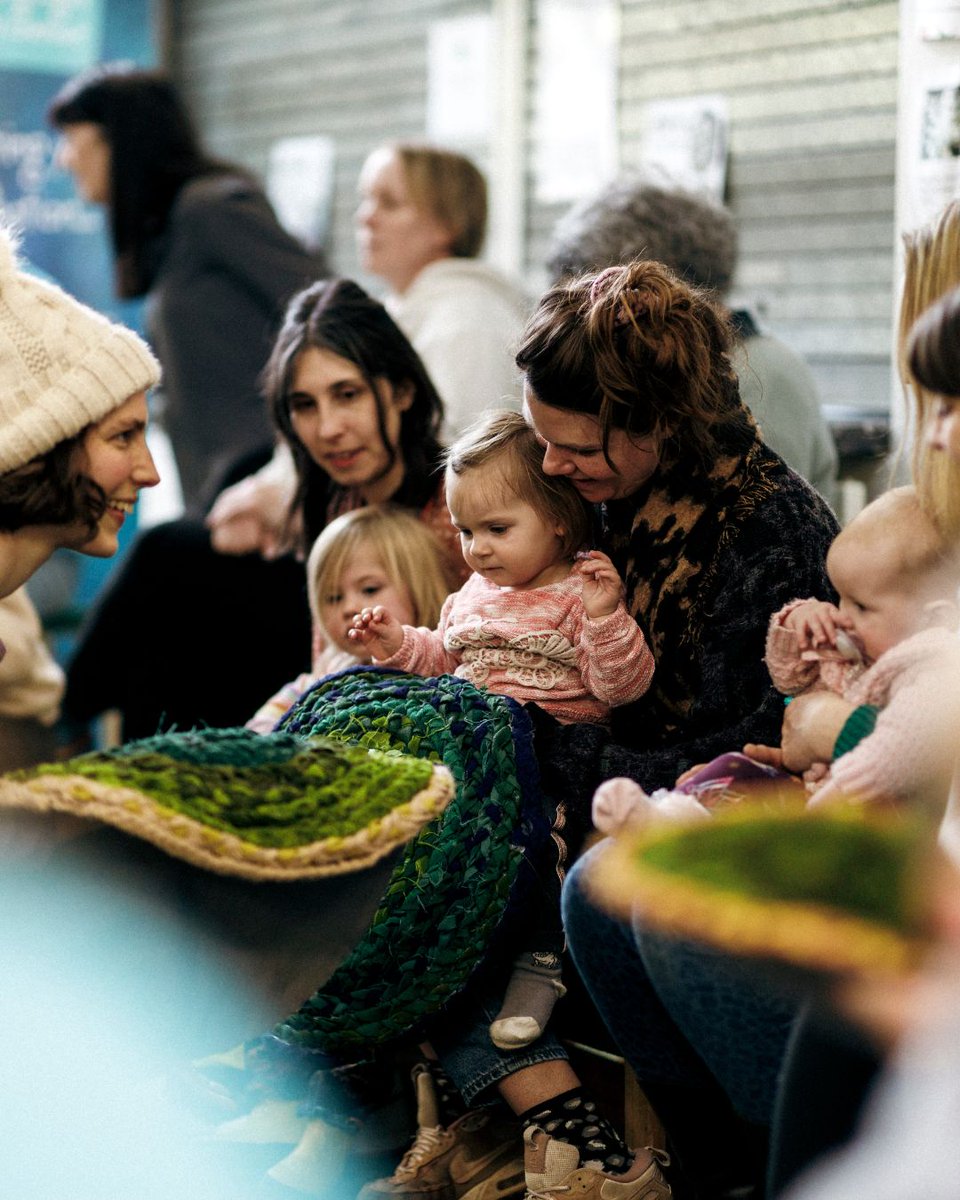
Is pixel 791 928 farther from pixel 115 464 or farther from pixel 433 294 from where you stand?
pixel 433 294

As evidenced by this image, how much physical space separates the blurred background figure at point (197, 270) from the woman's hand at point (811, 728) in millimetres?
2254

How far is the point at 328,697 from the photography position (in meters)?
2.00

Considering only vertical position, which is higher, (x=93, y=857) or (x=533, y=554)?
(x=533, y=554)

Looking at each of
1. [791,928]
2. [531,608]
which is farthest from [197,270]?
[791,928]

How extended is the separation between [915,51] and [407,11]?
2657 millimetres

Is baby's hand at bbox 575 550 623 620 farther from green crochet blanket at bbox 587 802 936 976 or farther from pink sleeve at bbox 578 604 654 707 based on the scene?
green crochet blanket at bbox 587 802 936 976

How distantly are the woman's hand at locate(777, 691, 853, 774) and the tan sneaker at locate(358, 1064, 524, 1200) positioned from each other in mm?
716

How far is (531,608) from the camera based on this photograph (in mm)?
2002

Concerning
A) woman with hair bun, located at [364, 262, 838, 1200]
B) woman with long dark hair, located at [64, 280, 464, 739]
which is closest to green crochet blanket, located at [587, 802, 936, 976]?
woman with hair bun, located at [364, 262, 838, 1200]

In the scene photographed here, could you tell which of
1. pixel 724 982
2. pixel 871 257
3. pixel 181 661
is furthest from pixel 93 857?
pixel 871 257

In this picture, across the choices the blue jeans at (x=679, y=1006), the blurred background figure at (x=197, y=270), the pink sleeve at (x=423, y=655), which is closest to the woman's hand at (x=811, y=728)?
the blue jeans at (x=679, y=1006)

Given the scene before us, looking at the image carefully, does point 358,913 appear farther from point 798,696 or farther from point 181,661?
point 181,661

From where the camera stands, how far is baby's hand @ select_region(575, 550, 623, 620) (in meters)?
1.91

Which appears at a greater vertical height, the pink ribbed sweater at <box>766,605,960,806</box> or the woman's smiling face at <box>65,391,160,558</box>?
the woman's smiling face at <box>65,391,160,558</box>
